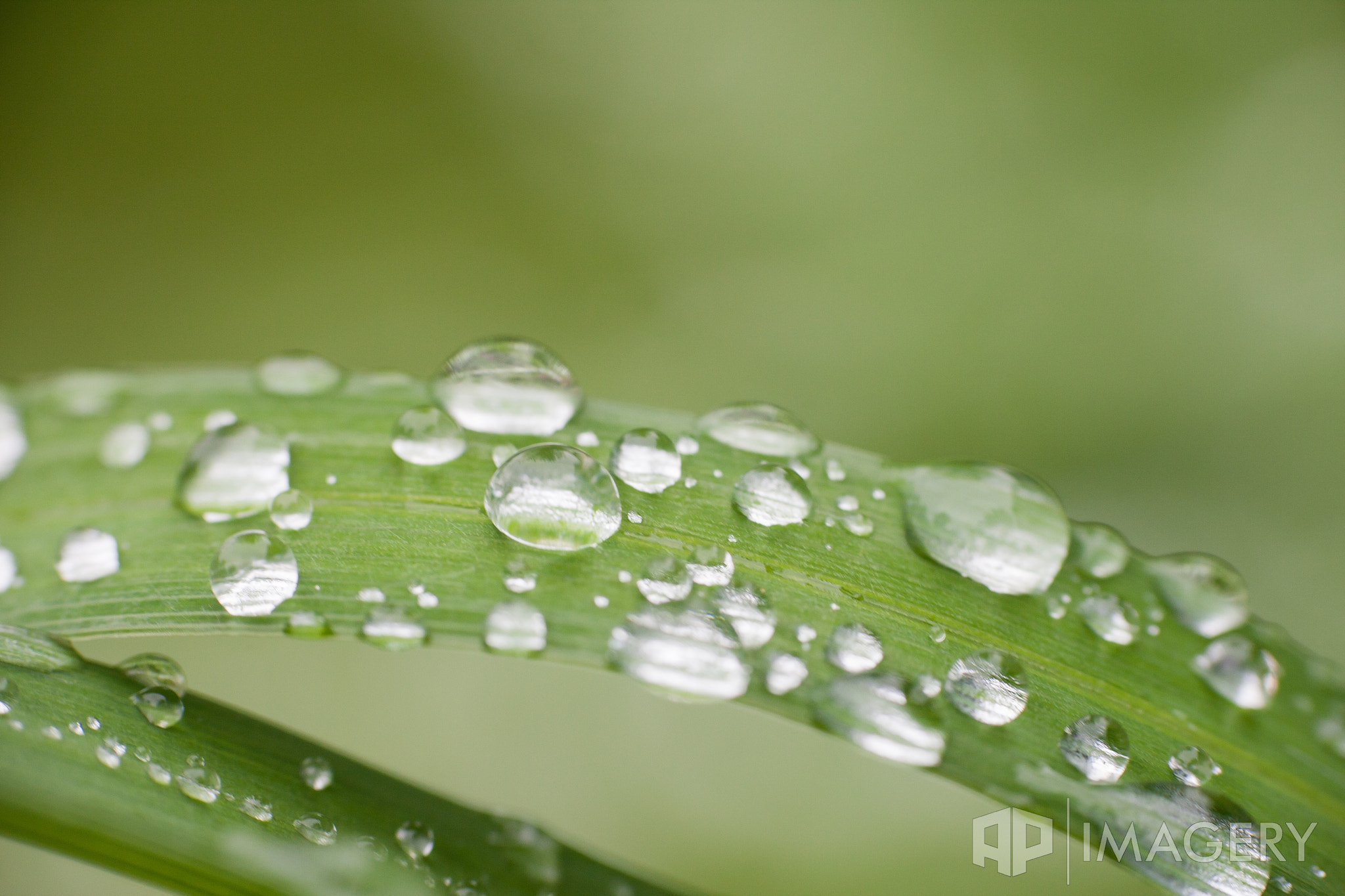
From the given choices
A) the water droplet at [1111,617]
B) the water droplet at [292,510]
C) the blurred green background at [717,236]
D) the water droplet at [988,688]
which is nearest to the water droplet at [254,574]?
the water droplet at [292,510]

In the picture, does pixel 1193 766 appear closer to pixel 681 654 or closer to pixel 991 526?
pixel 991 526

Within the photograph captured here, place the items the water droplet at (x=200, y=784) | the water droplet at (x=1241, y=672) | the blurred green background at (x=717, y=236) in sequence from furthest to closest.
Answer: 1. the blurred green background at (x=717, y=236)
2. the water droplet at (x=1241, y=672)
3. the water droplet at (x=200, y=784)

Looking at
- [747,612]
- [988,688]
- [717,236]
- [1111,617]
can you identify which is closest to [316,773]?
[747,612]

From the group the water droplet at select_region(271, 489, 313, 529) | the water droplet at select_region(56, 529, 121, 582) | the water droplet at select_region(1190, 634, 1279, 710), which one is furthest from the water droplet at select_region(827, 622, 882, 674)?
the water droplet at select_region(56, 529, 121, 582)

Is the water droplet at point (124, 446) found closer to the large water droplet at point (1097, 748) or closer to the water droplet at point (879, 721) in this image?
the water droplet at point (879, 721)

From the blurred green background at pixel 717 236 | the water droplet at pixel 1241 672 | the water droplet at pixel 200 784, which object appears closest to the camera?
the water droplet at pixel 200 784

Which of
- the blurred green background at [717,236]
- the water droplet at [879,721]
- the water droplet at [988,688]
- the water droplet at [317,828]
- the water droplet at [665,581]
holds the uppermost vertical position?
the blurred green background at [717,236]

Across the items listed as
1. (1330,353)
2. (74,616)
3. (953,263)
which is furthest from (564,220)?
(1330,353)
